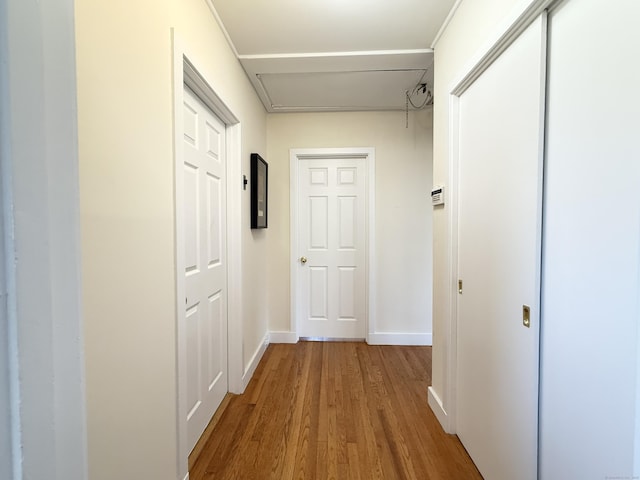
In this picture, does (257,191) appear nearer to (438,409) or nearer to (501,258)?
(501,258)

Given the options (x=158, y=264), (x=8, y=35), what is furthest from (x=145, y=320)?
(x=8, y=35)

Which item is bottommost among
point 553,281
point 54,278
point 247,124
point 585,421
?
point 585,421

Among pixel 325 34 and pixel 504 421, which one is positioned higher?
pixel 325 34

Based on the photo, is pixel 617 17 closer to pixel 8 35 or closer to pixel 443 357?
pixel 8 35

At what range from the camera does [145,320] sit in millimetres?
1035

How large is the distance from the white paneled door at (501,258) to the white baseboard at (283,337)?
1.74 metres

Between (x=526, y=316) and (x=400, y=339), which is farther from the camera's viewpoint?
(x=400, y=339)

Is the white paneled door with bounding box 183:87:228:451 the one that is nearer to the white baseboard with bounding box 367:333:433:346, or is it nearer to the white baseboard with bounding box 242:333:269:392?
the white baseboard with bounding box 242:333:269:392

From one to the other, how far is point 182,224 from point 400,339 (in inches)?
96.7

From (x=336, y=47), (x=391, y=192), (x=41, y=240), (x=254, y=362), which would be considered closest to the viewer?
(x=41, y=240)

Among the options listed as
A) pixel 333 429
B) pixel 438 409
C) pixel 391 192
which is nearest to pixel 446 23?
pixel 391 192

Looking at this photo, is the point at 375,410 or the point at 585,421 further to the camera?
the point at 375,410

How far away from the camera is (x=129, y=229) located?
95cm

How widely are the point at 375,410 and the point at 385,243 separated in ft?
5.09
